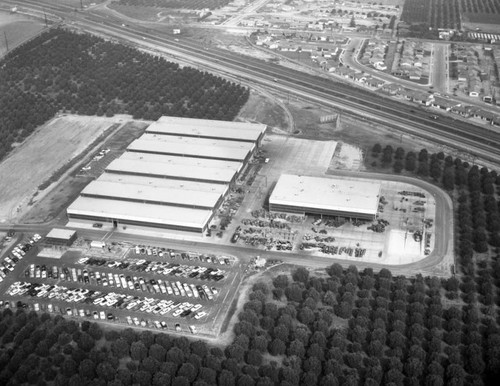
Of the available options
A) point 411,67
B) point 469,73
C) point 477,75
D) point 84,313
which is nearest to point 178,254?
point 84,313

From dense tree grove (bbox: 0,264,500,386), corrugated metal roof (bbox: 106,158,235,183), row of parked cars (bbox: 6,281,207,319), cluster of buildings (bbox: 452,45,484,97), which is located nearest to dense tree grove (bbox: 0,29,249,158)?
corrugated metal roof (bbox: 106,158,235,183)

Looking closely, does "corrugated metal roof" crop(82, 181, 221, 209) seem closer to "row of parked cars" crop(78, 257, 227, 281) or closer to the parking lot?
the parking lot

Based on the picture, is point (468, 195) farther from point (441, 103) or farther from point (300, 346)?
point (300, 346)

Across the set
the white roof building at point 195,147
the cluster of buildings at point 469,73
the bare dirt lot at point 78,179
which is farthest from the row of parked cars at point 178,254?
the cluster of buildings at point 469,73

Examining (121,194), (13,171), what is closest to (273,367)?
(121,194)

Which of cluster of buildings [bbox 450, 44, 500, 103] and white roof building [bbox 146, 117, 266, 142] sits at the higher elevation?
cluster of buildings [bbox 450, 44, 500, 103]

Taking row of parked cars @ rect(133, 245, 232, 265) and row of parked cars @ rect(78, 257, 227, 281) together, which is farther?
row of parked cars @ rect(133, 245, 232, 265)

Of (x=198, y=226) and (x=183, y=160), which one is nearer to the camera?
(x=198, y=226)
